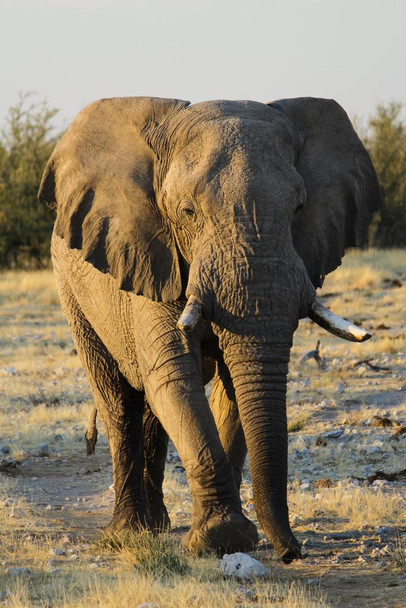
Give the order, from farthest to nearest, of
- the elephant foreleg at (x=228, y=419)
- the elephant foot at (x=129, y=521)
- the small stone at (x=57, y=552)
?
the elephant foot at (x=129, y=521)
the elephant foreleg at (x=228, y=419)
the small stone at (x=57, y=552)

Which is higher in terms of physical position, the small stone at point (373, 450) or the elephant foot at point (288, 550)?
the elephant foot at point (288, 550)

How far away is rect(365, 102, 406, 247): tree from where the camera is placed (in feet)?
124

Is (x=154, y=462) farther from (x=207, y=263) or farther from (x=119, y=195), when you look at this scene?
(x=207, y=263)

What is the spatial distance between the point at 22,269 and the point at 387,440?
23394mm

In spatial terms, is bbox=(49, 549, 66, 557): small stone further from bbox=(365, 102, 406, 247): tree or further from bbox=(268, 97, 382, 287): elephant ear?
bbox=(365, 102, 406, 247): tree

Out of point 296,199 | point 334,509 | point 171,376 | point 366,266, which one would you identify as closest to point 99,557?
point 171,376

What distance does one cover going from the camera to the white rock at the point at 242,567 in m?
5.80

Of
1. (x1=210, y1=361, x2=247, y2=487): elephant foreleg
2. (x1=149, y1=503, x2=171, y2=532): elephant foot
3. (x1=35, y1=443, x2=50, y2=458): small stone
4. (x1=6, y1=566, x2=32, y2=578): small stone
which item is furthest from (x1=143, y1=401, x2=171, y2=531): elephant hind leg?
(x1=35, y1=443, x2=50, y2=458): small stone

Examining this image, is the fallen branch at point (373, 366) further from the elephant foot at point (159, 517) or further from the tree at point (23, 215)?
the tree at point (23, 215)

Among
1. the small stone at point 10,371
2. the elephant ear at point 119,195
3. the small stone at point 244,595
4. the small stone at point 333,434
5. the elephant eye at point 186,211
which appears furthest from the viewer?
the small stone at point 10,371

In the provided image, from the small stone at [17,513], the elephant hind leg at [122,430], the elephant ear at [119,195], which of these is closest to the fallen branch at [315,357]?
the elephant hind leg at [122,430]

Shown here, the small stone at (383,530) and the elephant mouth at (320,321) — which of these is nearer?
the elephant mouth at (320,321)

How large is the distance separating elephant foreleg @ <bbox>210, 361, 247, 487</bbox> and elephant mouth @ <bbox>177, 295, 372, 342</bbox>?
101cm

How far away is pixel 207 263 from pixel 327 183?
1.32m
